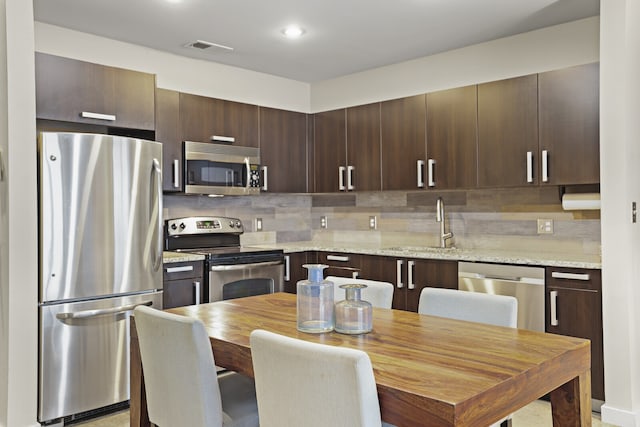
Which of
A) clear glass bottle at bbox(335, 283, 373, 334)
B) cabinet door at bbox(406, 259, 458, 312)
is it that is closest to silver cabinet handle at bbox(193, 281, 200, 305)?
cabinet door at bbox(406, 259, 458, 312)

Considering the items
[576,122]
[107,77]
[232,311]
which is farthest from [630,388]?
[107,77]

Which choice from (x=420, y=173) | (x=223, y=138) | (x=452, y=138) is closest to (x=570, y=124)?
(x=452, y=138)

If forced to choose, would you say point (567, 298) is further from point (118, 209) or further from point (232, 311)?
point (118, 209)

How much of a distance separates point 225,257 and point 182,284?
382mm

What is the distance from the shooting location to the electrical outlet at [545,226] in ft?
12.4

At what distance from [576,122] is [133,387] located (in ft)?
9.74

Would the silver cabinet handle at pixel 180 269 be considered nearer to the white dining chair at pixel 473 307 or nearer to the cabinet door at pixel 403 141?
the cabinet door at pixel 403 141

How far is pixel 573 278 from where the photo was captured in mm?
3135

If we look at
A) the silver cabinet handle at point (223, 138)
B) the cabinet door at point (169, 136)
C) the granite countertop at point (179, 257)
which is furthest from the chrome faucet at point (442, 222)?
the cabinet door at point (169, 136)

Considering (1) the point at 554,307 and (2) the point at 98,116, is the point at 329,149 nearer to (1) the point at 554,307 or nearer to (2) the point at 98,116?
(2) the point at 98,116

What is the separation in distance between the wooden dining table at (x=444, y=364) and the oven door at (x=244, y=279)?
1.48 meters

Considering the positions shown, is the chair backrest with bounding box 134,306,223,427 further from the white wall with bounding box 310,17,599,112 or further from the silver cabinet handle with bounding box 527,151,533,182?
the white wall with bounding box 310,17,599,112

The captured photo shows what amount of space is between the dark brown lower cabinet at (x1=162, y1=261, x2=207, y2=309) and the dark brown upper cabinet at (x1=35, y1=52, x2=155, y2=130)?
0.99 meters

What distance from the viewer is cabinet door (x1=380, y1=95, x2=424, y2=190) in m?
4.18
